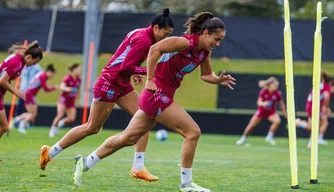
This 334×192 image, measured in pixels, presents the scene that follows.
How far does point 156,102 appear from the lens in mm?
8133

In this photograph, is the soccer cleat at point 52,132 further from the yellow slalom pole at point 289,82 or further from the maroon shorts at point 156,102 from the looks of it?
the maroon shorts at point 156,102

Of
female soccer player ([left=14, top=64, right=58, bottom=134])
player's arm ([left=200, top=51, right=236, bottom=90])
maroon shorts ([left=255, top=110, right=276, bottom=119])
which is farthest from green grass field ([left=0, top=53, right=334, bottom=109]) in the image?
player's arm ([left=200, top=51, right=236, bottom=90])

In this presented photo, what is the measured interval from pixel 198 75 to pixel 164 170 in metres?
20.2

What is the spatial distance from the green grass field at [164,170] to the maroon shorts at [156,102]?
100cm

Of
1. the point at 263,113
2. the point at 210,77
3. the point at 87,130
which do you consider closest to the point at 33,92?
the point at 263,113

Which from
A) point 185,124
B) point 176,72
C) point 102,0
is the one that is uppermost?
point 102,0

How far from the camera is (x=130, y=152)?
1480 centimetres

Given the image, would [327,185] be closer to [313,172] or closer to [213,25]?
[313,172]

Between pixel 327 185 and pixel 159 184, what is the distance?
214 centimetres

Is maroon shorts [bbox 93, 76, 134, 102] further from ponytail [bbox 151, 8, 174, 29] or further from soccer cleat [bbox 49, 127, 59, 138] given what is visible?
soccer cleat [bbox 49, 127, 59, 138]

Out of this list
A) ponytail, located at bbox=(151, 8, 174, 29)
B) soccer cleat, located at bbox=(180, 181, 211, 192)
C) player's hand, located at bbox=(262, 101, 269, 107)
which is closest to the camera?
soccer cleat, located at bbox=(180, 181, 211, 192)

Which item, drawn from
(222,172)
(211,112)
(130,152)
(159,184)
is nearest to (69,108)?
(211,112)

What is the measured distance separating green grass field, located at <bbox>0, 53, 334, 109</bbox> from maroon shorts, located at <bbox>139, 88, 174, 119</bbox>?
48.7 ft

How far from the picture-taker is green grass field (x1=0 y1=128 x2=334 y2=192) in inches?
354
